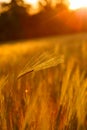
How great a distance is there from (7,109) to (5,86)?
0.05m

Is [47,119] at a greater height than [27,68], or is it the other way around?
[27,68]

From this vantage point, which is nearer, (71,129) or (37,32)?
(71,129)

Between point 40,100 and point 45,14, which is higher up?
point 45,14

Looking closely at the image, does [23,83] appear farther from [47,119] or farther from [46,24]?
[46,24]

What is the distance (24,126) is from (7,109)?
0.05m

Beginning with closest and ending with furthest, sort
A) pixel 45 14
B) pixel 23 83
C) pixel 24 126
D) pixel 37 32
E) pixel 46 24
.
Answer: pixel 24 126 → pixel 23 83 → pixel 45 14 → pixel 37 32 → pixel 46 24

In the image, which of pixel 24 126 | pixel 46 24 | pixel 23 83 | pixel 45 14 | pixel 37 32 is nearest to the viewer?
pixel 24 126

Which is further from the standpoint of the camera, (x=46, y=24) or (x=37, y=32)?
(x=46, y=24)

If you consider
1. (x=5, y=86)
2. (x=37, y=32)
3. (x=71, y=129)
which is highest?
(x=37, y=32)

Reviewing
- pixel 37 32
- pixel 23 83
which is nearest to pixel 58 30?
pixel 37 32

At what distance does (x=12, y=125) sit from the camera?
32.9 inches

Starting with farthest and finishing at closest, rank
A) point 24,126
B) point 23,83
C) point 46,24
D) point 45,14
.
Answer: point 46,24
point 45,14
point 23,83
point 24,126

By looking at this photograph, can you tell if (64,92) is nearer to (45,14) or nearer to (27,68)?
(27,68)

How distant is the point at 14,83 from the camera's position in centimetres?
85
